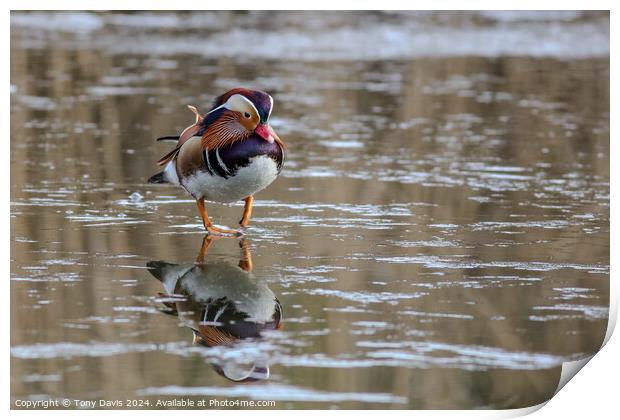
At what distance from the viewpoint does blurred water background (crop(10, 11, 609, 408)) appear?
4.04 metres

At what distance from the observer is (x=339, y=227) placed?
6211 millimetres

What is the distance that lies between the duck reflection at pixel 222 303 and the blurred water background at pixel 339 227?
49mm

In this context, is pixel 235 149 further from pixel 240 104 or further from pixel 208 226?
pixel 208 226

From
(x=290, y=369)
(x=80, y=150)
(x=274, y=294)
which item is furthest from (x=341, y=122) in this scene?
(x=290, y=369)

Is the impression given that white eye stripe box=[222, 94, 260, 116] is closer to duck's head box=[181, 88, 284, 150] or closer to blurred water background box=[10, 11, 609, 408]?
duck's head box=[181, 88, 284, 150]

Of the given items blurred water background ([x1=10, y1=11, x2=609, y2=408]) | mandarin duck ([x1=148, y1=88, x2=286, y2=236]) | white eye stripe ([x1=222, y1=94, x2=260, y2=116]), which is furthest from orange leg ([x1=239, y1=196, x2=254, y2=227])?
white eye stripe ([x1=222, y1=94, x2=260, y2=116])

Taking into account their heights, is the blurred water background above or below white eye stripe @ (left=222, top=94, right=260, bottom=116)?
below

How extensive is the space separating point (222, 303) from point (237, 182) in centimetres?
110

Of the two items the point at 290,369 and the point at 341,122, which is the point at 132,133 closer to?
the point at 341,122

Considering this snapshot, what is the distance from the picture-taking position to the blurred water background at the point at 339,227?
4039 millimetres

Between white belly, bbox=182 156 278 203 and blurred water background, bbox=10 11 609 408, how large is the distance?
0.26m

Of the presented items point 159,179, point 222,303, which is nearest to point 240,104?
point 159,179

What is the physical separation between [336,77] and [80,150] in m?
4.74

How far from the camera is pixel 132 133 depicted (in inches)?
363
